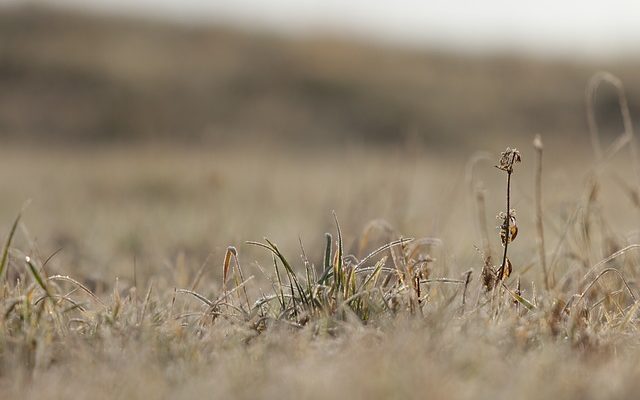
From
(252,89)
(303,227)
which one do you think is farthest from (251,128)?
(303,227)

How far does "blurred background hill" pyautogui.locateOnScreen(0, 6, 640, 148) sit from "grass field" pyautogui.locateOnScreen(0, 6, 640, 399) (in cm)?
4

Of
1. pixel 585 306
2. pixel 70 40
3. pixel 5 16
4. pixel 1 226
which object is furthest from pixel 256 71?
pixel 585 306

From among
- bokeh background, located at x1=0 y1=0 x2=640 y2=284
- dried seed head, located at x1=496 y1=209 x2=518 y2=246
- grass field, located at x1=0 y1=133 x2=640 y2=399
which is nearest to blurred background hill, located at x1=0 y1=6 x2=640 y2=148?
bokeh background, located at x1=0 y1=0 x2=640 y2=284

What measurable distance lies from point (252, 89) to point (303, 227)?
249 inches

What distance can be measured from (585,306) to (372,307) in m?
0.50

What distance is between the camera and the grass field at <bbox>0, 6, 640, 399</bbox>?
1.47 metres

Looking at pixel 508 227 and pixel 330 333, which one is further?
pixel 508 227

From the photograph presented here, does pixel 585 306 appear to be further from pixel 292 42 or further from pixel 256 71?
pixel 292 42

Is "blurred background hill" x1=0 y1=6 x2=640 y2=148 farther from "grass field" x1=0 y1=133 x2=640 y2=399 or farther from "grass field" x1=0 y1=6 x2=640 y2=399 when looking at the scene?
"grass field" x1=0 y1=133 x2=640 y2=399

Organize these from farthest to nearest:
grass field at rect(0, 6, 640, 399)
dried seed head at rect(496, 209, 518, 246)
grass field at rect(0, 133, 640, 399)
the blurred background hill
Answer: the blurred background hill
dried seed head at rect(496, 209, 518, 246)
grass field at rect(0, 6, 640, 399)
grass field at rect(0, 133, 640, 399)

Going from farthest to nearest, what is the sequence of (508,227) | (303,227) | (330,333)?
(303,227) < (508,227) < (330,333)

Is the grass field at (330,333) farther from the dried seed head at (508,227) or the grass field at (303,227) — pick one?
the dried seed head at (508,227)

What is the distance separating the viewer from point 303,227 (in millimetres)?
4547

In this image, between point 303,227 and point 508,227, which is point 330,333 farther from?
point 303,227
